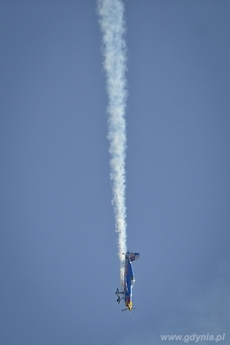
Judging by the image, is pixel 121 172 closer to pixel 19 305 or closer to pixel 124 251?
pixel 124 251

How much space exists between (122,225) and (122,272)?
6.02 m

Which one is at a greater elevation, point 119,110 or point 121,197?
point 119,110

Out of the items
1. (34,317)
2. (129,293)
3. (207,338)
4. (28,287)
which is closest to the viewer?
(129,293)

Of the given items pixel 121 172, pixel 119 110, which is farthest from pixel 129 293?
pixel 119 110

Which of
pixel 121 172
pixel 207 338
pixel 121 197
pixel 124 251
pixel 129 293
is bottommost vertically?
pixel 207 338

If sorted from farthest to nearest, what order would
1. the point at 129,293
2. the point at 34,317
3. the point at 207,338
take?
the point at 34,317, the point at 207,338, the point at 129,293

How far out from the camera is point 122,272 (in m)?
44.8

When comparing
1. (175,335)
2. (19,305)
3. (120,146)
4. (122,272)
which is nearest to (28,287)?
(19,305)

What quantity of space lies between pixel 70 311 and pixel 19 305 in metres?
11.2

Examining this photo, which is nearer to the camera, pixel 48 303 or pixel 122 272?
pixel 122 272

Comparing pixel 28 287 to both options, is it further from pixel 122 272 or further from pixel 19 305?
pixel 122 272

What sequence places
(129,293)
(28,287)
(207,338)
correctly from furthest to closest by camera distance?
(28,287) < (207,338) < (129,293)

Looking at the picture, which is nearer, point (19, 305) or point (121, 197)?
point (121, 197)

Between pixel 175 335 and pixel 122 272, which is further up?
pixel 122 272
